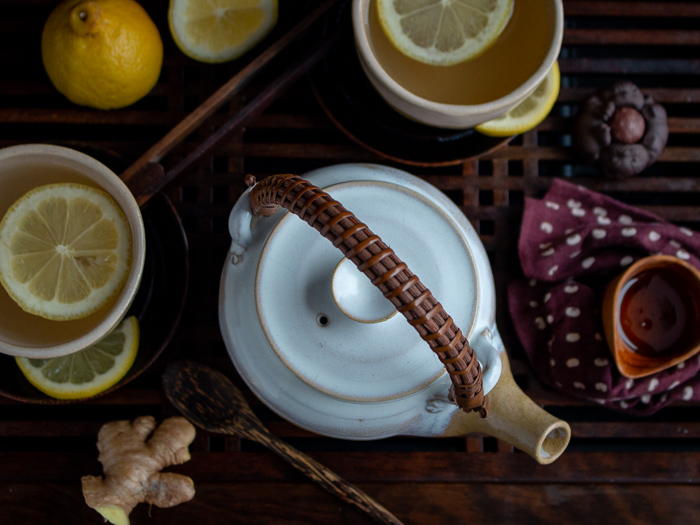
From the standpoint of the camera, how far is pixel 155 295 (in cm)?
79

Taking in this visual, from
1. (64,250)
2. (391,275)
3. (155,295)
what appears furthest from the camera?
(155,295)

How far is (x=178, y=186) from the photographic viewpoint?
0.87m

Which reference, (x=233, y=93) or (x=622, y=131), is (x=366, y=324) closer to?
(x=233, y=93)

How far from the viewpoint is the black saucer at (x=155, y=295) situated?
2.45 ft

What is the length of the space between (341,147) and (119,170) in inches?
13.5

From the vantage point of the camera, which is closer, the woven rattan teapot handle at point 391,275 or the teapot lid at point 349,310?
the woven rattan teapot handle at point 391,275

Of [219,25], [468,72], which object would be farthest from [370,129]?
[219,25]

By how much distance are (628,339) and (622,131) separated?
33 cm

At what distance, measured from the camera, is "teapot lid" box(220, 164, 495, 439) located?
578 millimetres

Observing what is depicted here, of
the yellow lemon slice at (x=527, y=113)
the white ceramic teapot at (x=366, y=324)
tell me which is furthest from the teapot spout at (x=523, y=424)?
the yellow lemon slice at (x=527, y=113)

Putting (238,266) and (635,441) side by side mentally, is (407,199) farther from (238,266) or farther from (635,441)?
(635,441)

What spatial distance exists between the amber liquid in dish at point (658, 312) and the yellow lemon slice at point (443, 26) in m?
0.44

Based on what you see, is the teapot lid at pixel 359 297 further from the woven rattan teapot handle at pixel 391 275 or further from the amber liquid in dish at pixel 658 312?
the amber liquid in dish at pixel 658 312

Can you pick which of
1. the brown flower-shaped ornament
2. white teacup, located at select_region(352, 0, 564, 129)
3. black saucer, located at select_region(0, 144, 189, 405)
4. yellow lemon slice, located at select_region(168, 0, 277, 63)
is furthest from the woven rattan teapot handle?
the brown flower-shaped ornament
